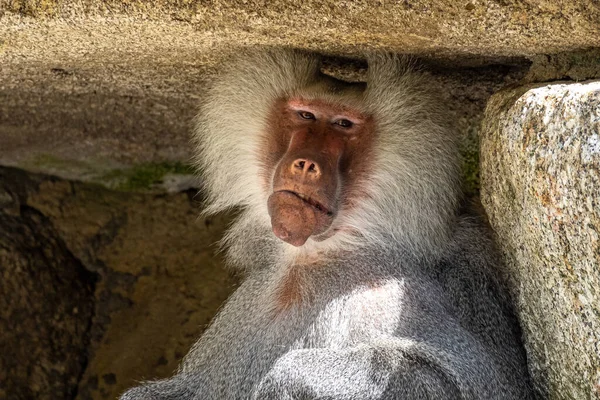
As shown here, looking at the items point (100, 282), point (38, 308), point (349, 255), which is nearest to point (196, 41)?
point (349, 255)

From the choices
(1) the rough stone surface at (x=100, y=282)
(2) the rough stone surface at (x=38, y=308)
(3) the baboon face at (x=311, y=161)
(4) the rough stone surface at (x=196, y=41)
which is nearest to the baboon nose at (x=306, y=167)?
(3) the baboon face at (x=311, y=161)

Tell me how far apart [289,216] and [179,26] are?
78 centimetres

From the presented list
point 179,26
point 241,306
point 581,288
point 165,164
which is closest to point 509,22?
point 581,288

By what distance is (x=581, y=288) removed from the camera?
A: 2.83 meters

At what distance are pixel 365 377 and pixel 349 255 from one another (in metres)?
0.62

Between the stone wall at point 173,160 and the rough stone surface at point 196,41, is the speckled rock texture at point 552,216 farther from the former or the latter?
the rough stone surface at point 196,41

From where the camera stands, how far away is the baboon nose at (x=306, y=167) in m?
3.37

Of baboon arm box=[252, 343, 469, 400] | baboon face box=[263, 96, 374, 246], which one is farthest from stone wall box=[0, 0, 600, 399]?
baboon arm box=[252, 343, 469, 400]

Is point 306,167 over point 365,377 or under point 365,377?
over

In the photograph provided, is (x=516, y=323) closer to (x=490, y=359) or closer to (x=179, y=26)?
(x=490, y=359)

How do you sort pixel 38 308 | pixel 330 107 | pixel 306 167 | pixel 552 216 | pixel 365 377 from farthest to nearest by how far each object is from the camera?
pixel 38 308
pixel 330 107
pixel 306 167
pixel 365 377
pixel 552 216

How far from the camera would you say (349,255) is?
12.1ft

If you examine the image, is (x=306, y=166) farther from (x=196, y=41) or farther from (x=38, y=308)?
(x=38, y=308)

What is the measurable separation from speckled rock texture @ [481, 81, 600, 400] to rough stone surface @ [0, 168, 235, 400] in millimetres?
2174
